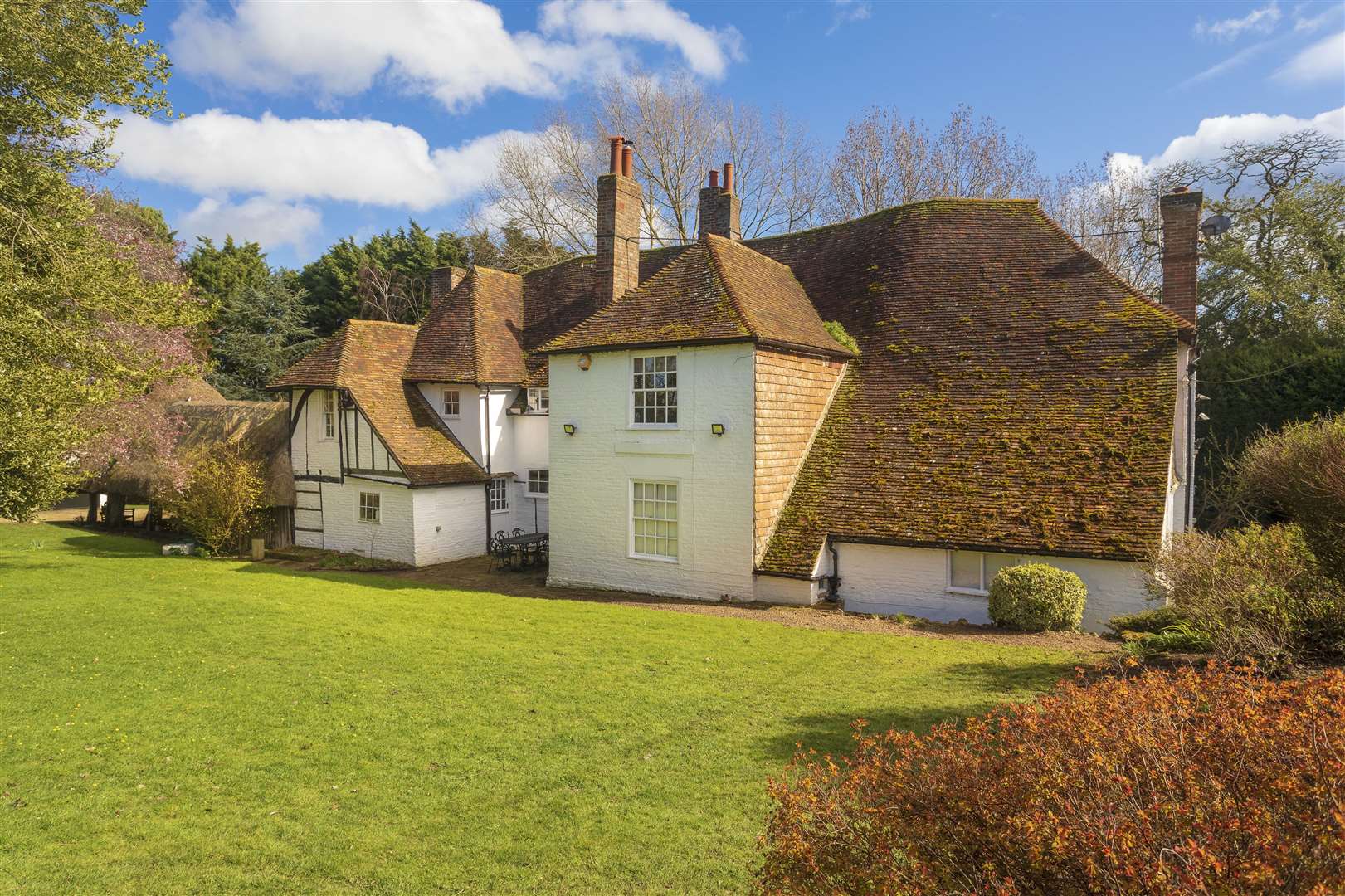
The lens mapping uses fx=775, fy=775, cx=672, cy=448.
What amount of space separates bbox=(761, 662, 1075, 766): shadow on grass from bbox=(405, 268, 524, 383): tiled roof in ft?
59.5

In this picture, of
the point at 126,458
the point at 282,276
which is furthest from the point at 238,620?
the point at 282,276

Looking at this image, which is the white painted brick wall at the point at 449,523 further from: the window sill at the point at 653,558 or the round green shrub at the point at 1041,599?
the round green shrub at the point at 1041,599

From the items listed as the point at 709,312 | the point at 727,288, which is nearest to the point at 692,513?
the point at 709,312

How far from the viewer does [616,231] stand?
891 inches

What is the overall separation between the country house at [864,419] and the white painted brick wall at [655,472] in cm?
5

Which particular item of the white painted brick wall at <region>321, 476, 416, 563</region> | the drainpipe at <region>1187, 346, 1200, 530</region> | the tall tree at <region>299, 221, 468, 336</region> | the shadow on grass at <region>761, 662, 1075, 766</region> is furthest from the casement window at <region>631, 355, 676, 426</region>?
the tall tree at <region>299, 221, 468, 336</region>

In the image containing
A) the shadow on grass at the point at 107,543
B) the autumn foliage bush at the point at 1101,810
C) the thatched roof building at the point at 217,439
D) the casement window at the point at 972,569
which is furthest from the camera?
the thatched roof building at the point at 217,439

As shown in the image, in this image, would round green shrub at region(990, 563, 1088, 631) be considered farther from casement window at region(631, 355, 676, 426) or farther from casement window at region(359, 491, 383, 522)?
casement window at region(359, 491, 383, 522)

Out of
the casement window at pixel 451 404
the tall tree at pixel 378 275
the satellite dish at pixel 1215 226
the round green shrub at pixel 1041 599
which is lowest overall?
the round green shrub at pixel 1041 599

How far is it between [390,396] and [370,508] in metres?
3.76

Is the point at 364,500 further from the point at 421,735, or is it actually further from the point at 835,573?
the point at 421,735

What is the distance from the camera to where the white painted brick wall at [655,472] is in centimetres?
1755

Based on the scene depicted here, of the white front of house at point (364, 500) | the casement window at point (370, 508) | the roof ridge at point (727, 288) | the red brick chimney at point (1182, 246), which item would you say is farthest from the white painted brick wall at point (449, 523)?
the red brick chimney at point (1182, 246)

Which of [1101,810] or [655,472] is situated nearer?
[1101,810]
